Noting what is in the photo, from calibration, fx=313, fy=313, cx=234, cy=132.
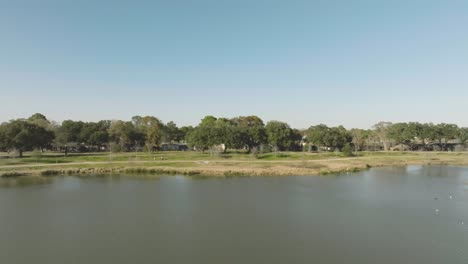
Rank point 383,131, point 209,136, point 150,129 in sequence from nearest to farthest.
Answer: point 209,136
point 150,129
point 383,131

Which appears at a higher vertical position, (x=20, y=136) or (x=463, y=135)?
(x=463, y=135)

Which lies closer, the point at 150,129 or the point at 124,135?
the point at 124,135

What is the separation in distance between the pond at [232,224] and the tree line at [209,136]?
4102cm

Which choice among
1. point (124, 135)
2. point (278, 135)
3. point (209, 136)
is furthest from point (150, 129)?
point (278, 135)

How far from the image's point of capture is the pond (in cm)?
1742

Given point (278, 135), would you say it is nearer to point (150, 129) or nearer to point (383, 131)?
point (150, 129)

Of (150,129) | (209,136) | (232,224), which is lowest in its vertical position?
(232,224)

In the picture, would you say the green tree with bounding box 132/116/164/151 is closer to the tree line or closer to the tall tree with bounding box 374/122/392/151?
the tree line

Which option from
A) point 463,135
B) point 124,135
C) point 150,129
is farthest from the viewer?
point 463,135

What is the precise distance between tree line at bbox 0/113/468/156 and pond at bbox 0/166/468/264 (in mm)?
41019

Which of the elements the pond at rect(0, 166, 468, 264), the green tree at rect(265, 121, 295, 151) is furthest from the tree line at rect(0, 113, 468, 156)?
the pond at rect(0, 166, 468, 264)

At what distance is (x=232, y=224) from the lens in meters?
22.6

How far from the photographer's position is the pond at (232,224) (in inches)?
686

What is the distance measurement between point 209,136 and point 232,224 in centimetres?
5798
